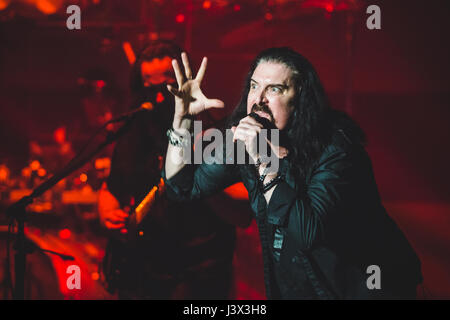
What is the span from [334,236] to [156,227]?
136 cm

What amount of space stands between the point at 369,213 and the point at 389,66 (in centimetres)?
445

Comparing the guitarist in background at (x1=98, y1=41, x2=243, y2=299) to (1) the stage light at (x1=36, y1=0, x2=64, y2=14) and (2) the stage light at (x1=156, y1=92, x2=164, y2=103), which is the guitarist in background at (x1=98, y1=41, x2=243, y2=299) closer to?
(2) the stage light at (x1=156, y1=92, x2=164, y2=103)

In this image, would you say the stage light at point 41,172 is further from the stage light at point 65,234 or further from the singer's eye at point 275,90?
the singer's eye at point 275,90

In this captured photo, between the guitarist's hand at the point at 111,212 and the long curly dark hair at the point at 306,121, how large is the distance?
4.49ft

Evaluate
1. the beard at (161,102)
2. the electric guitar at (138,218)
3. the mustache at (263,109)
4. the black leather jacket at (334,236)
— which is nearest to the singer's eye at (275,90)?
the mustache at (263,109)

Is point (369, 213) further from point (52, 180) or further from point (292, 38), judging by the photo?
point (292, 38)

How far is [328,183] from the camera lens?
1446 millimetres

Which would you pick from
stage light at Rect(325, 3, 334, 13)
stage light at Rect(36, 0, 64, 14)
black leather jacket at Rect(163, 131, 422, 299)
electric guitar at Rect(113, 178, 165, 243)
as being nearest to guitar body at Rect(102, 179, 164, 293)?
electric guitar at Rect(113, 178, 165, 243)

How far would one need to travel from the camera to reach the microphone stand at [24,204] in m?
1.87

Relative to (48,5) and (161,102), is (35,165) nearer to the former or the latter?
(48,5)

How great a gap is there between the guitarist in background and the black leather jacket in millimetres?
981

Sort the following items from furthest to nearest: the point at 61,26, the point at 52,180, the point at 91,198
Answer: the point at 61,26 < the point at 91,198 < the point at 52,180

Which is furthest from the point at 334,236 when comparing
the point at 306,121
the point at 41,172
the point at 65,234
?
the point at 41,172
